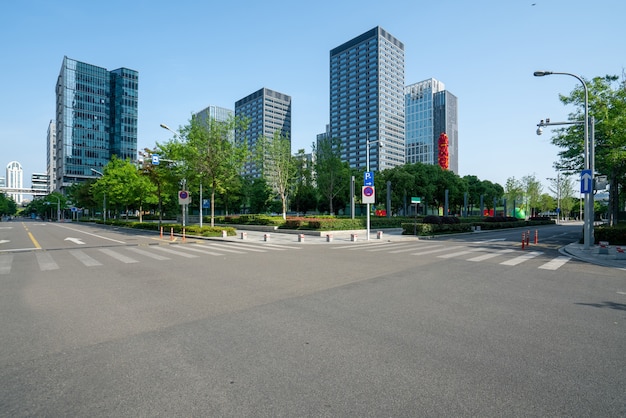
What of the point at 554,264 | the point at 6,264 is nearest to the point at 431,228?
the point at 554,264

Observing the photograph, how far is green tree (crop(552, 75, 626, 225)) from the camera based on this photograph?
2030 centimetres

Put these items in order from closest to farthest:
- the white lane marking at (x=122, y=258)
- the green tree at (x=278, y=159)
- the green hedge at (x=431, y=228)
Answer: the white lane marking at (x=122, y=258) < the green hedge at (x=431, y=228) < the green tree at (x=278, y=159)

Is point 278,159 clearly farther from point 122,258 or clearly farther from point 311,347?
point 311,347

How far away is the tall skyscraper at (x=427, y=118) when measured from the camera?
178m

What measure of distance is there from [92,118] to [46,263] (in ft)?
422

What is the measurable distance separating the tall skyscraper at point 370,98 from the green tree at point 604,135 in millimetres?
127211

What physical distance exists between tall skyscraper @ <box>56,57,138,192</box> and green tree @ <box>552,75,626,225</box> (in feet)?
403

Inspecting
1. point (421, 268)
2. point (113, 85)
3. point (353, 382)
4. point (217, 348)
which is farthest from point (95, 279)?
point (113, 85)

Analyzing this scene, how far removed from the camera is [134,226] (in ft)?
117

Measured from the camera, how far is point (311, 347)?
4203 millimetres

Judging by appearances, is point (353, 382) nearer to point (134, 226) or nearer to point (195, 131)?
point (195, 131)

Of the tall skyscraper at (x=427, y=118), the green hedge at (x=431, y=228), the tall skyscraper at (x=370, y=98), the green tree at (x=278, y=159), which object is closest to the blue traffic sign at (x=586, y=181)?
the green hedge at (x=431, y=228)

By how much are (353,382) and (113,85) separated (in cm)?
14702

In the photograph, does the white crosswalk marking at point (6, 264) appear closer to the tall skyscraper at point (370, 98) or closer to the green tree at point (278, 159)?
the green tree at point (278, 159)
